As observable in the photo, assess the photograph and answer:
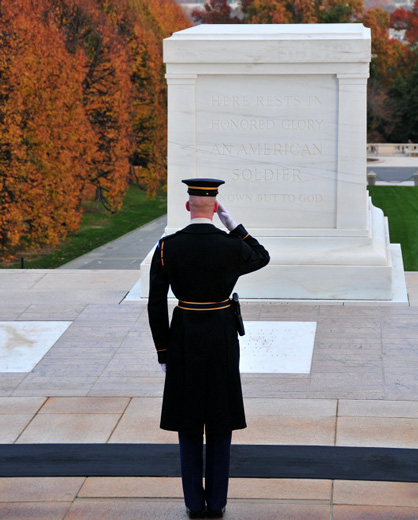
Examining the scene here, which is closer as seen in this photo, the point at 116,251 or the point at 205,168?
the point at 205,168

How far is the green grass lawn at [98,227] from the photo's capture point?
20.8m

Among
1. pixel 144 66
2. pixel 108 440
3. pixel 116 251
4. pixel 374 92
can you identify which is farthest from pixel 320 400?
pixel 374 92

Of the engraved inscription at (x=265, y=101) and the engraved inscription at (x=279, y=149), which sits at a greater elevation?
the engraved inscription at (x=265, y=101)

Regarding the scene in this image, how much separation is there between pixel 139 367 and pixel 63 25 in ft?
75.8

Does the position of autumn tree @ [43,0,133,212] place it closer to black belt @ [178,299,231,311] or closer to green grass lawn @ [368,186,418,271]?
green grass lawn @ [368,186,418,271]

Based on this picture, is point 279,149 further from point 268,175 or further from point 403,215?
point 403,215

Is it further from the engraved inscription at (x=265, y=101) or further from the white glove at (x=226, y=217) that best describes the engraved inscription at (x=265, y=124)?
the white glove at (x=226, y=217)

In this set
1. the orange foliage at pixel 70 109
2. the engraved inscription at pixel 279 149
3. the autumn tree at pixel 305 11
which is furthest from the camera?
the autumn tree at pixel 305 11

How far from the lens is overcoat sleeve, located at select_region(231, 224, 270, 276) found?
4355 mm

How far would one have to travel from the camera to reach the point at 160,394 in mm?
6129

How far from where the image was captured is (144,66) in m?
34.4

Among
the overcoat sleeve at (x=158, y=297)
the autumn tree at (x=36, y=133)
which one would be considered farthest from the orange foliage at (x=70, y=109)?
the overcoat sleeve at (x=158, y=297)

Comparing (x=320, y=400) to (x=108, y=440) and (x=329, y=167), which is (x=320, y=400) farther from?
(x=329, y=167)

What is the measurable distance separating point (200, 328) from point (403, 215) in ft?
66.5
